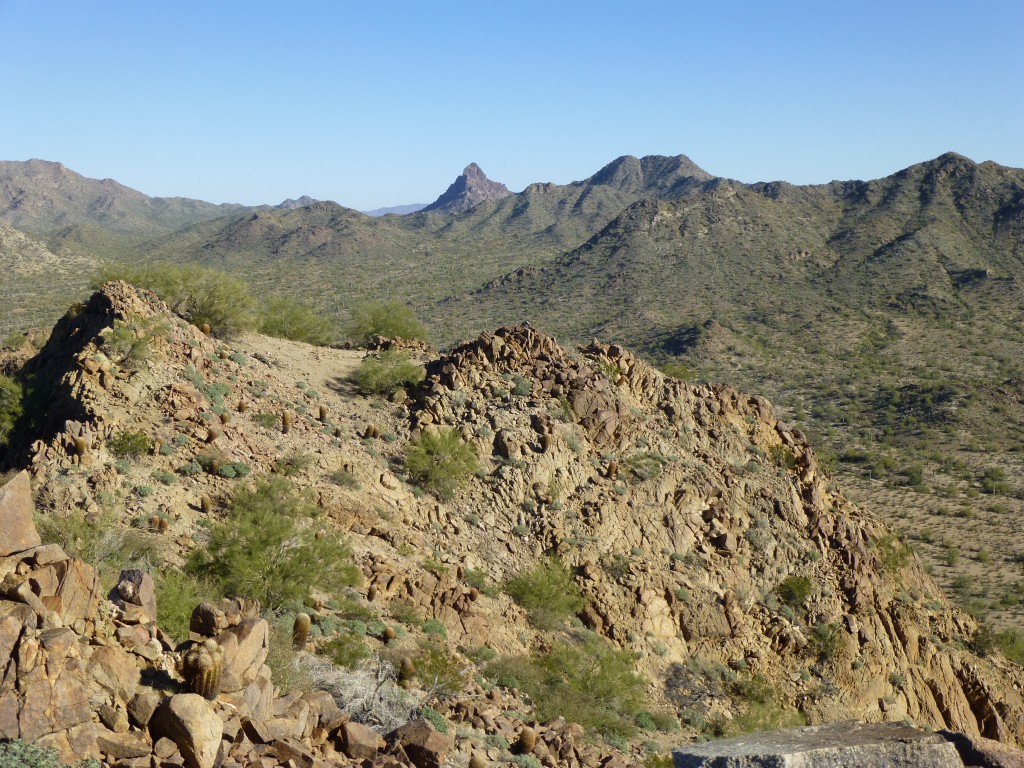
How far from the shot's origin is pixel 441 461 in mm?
17266

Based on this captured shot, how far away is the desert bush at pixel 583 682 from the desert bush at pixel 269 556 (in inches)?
124

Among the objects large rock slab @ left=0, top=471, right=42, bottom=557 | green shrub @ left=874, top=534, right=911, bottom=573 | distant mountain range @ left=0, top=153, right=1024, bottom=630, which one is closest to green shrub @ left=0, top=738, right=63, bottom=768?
large rock slab @ left=0, top=471, right=42, bottom=557

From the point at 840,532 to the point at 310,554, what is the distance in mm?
14236

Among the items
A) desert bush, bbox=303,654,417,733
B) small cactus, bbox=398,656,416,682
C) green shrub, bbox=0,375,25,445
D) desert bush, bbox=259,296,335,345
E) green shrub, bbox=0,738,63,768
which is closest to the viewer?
green shrub, bbox=0,738,63,768

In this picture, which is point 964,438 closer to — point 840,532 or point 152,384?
point 840,532

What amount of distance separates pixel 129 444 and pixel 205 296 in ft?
27.3

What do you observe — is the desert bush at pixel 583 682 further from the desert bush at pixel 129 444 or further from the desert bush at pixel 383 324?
the desert bush at pixel 383 324

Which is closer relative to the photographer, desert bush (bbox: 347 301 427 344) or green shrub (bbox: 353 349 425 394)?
green shrub (bbox: 353 349 425 394)

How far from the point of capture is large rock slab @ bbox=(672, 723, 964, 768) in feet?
22.0

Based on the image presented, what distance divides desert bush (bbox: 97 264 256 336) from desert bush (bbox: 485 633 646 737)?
12.6m

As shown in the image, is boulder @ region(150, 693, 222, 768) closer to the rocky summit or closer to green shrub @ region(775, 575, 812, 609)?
the rocky summit

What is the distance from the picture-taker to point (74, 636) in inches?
254

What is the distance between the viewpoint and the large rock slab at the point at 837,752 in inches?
264

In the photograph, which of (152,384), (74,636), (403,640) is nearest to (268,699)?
(74,636)
